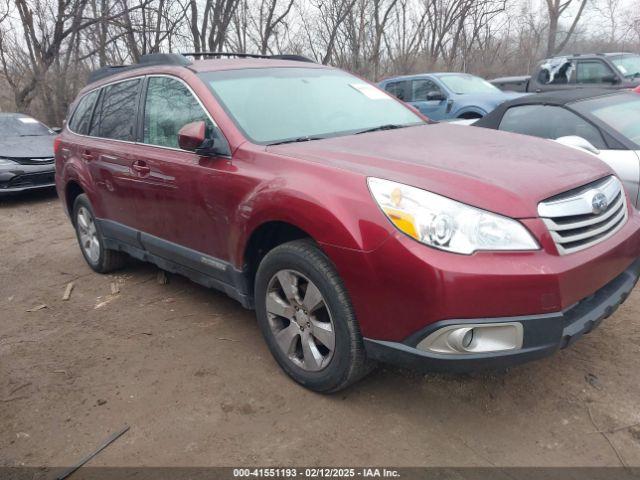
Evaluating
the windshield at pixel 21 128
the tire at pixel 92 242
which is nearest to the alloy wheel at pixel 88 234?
the tire at pixel 92 242

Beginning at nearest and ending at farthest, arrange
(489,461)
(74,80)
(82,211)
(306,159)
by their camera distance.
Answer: (489,461) < (306,159) < (82,211) < (74,80)

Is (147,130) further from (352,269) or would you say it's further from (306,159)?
(352,269)

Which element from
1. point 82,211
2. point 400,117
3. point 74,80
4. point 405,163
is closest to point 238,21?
point 74,80

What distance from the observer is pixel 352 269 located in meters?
2.28

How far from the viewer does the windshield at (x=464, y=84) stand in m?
10.1

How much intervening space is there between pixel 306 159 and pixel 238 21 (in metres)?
18.9

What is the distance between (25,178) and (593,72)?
1054 cm

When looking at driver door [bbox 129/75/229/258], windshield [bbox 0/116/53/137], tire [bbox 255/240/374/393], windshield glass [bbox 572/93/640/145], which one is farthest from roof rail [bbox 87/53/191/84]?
windshield [bbox 0/116/53/137]

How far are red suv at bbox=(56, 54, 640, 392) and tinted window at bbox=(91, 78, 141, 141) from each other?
7 centimetres

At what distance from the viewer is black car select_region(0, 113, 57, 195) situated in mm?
8477

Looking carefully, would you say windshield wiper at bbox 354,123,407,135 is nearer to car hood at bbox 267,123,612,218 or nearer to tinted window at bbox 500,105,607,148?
car hood at bbox 267,123,612,218

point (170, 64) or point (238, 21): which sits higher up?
point (238, 21)

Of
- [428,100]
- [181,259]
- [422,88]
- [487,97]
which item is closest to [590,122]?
[181,259]

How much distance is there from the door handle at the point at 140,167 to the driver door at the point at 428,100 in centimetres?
728
